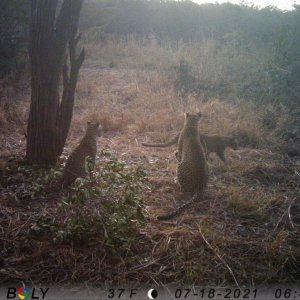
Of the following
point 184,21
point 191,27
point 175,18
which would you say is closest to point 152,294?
point 191,27

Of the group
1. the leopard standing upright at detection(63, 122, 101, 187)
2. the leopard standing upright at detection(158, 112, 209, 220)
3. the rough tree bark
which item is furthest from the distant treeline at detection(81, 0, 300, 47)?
the leopard standing upright at detection(63, 122, 101, 187)

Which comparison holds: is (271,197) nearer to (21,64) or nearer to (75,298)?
(75,298)

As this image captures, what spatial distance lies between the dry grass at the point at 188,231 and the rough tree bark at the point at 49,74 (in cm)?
55

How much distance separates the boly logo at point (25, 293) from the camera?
9.27ft

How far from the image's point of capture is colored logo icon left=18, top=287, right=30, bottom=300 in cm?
283

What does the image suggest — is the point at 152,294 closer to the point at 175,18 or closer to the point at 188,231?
the point at 188,231

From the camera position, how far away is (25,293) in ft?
9.40

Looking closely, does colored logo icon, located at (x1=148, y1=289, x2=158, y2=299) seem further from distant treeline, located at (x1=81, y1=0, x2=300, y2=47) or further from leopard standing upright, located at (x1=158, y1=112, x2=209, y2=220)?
distant treeline, located at (x1=81, y1=0, x2=300, y2=47)

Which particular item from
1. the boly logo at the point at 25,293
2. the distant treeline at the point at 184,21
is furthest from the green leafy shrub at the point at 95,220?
the distant treeline at the point at 184,21

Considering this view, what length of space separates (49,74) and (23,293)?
311 cm

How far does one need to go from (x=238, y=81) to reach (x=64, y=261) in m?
9.62

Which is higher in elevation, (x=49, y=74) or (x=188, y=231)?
(x=49, y=74)

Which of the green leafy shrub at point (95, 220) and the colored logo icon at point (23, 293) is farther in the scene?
the green leafy shrub at point (95, 220)

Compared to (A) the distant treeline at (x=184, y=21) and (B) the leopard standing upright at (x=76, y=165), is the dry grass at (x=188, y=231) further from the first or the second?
(A) the distant treeline at (x=184, y=21)
